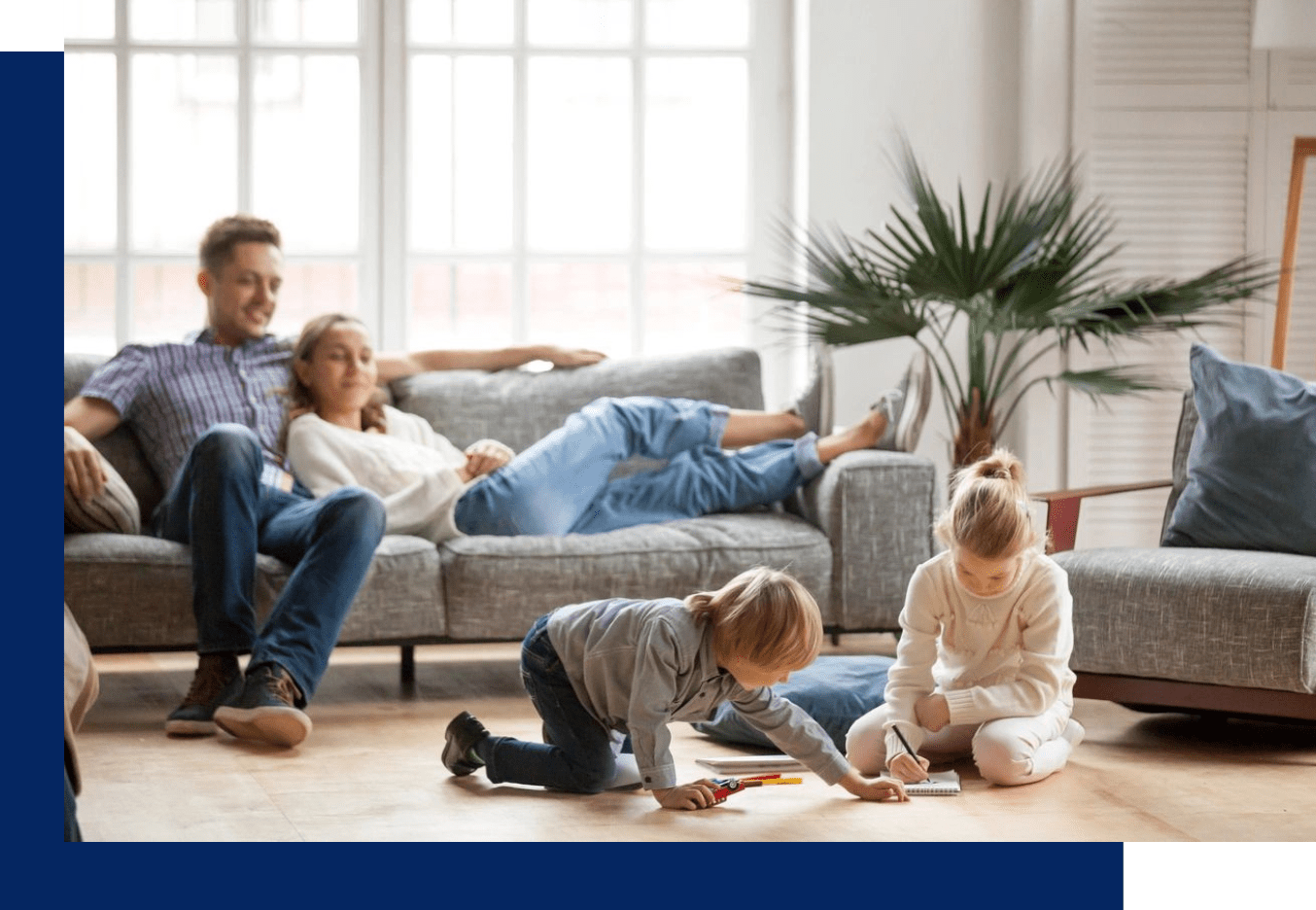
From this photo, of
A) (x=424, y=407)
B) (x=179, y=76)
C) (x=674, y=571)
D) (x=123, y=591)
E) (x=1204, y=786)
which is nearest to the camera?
(x=1204, y=786)

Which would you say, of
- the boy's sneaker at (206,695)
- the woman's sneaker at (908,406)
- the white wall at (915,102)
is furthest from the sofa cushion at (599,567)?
the white wall at (915,102)

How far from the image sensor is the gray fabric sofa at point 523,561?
3.20 meters

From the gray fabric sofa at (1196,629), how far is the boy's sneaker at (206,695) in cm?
158

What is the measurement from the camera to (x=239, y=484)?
3117mm

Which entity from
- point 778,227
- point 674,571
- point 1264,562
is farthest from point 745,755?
point 778,227

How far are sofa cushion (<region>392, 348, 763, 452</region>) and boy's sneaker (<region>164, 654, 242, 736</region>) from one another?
1005 millimetres

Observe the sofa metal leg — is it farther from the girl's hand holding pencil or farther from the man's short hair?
the girl's hand holding pencil

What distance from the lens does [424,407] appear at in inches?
155

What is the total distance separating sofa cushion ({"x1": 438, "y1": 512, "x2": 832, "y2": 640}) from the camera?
11.0 feet

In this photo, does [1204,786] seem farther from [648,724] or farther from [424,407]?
[424,407]

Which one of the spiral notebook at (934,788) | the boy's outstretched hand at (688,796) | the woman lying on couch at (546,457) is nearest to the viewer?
the boy's outstretched hand at (688,796)

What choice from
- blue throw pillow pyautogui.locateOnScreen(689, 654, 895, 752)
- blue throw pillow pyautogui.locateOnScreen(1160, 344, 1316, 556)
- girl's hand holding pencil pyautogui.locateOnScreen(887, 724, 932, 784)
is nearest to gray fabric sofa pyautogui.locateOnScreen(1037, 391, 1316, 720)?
blue throw pillow pyautogui.locateOnScreen(1160, 344, 1316, 556)

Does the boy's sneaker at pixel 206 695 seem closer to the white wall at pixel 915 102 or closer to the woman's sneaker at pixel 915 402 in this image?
the woman's sneaker at pixel 915 402

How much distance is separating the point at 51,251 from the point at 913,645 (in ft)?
5.00
